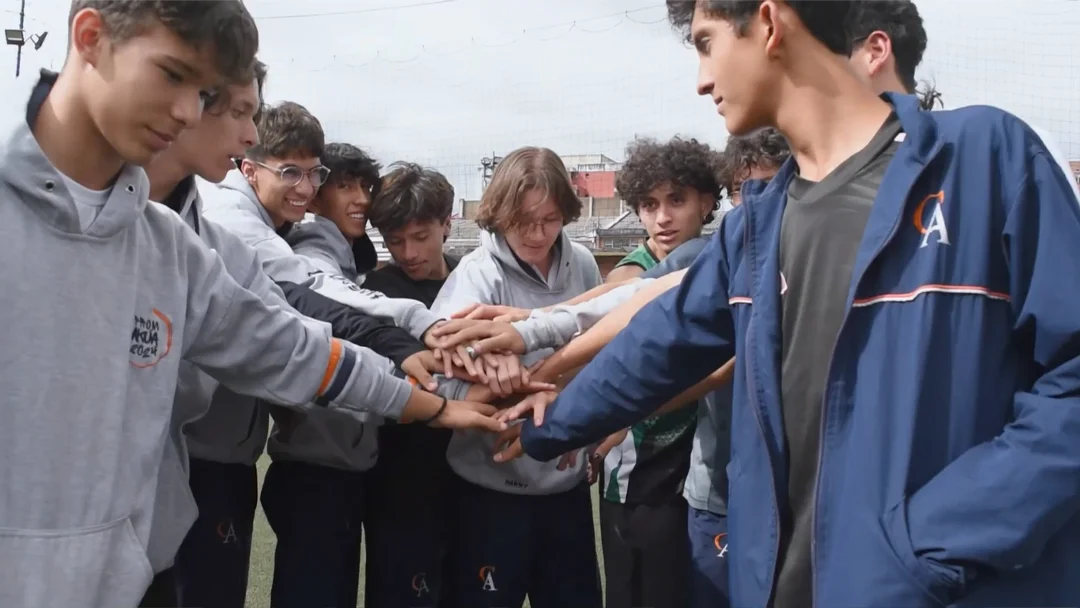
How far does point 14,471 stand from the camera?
1519 mm

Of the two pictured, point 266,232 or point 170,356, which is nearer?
point 170,356

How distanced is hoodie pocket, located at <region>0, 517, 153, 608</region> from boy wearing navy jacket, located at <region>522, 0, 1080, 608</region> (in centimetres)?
119

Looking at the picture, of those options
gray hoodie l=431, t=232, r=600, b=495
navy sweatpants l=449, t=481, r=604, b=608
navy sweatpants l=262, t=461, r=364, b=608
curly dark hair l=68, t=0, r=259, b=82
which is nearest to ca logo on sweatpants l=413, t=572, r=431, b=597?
navy sweatpants l=449, t=481, r=604, b=608

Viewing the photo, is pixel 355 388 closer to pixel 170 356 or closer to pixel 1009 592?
pixel 170 356

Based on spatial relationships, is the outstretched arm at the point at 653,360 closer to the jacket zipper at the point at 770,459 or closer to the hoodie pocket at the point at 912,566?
the jacket zipper at the point at 770,459

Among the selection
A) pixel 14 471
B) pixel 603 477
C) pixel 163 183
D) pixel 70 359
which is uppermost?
pixel 163 183

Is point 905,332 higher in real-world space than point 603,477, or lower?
higher

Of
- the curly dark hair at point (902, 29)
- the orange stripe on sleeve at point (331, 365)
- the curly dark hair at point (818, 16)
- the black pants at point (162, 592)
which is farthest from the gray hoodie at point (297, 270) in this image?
the curly dark hair at point (902, 29)

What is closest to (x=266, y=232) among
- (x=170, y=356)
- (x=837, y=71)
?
(x=170, y=356)

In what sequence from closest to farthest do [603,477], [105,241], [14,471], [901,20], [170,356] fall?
[14,471] < [105,241] < [170,356] < [901,20] < [603,477]

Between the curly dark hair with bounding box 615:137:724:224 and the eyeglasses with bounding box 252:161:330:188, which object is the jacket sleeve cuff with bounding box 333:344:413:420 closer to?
the eyeglasses with bounding box 252:161:330:188

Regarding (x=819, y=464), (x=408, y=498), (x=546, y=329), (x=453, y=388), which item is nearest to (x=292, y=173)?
(x=453, y=388)

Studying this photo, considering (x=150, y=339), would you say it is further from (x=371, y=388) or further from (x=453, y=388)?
(x=453, y=388)

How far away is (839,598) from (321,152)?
223cm
